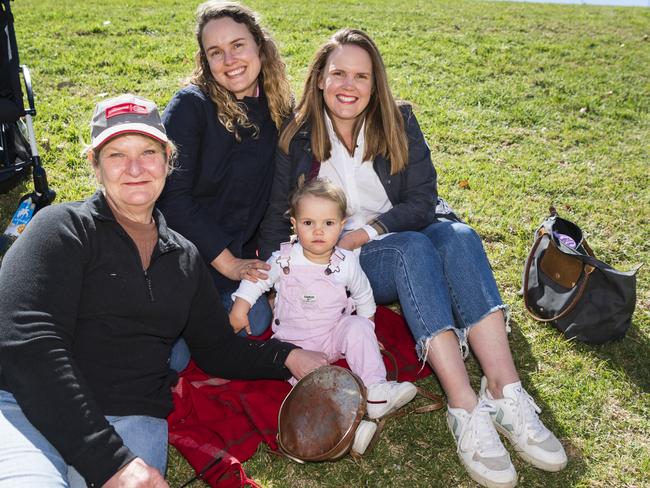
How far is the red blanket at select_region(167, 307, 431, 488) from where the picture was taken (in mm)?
3051

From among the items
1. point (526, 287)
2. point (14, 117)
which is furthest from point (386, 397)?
point (14, 117)

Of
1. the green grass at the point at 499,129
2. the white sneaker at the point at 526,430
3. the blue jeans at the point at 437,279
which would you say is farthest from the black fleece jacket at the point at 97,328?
the white sneaker at the point at 526,430

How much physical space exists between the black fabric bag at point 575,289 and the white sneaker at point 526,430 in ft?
3.01

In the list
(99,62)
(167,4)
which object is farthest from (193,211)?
(167,4)

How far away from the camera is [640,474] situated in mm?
3166

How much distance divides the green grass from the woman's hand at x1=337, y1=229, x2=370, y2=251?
37.4 inches

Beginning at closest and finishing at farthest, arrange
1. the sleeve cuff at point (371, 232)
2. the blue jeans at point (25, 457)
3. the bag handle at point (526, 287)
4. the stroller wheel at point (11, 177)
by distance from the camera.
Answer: the blue jeans at point (25, 457) → the sleeve cuff at point (371, 232) → the bag handle at point (526, 287) → the stroller wheel at point (11, 177)

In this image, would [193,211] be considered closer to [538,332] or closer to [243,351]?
[243,351]

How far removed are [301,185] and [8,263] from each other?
186 centimetres

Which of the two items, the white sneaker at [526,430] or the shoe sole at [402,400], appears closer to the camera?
the white sneaker at [526,430]

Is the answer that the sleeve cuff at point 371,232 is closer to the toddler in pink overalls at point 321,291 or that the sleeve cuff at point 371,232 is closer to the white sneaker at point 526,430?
the toddler in pink overalls at point 321,291

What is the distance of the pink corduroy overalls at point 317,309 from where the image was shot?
11.7ft

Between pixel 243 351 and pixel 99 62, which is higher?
pixel 99 62

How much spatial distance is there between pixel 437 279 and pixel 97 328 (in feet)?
5.77
